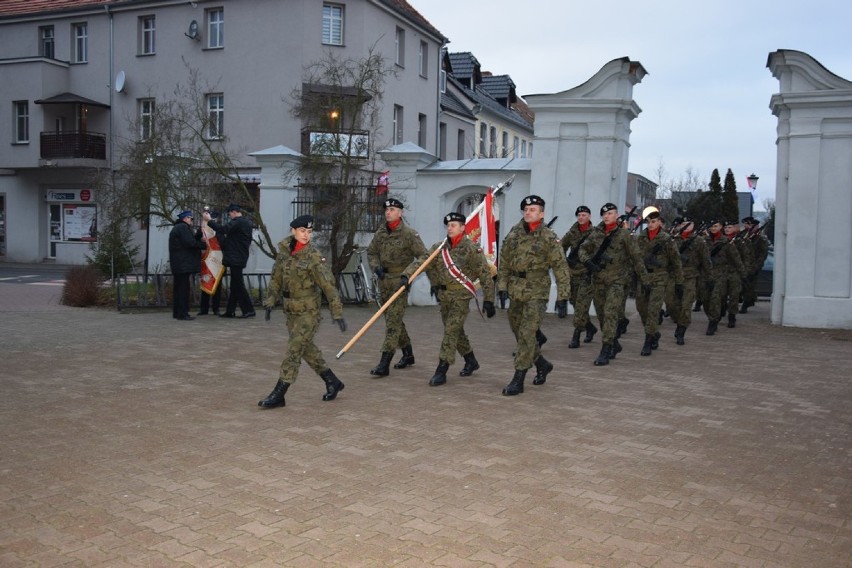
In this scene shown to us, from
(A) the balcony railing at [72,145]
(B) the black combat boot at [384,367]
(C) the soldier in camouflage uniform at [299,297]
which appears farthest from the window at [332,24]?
(C) the soldier in camouflage uniform at [299,297]

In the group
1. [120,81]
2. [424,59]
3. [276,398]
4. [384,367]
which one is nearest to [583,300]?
[384,367]

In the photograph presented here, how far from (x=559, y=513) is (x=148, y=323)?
10.5m

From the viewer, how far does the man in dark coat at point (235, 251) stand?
14883 mm

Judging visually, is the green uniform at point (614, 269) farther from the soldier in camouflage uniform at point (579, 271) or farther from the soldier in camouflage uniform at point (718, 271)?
the soldier in camouflage uniform at point (718, 271)

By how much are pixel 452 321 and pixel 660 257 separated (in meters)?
4.38

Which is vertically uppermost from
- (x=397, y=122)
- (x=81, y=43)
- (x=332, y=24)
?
(x=332, y=24)

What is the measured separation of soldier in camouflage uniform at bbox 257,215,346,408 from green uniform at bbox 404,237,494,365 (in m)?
1.71

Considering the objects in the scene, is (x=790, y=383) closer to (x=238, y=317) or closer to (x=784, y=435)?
(x=784, y=435)

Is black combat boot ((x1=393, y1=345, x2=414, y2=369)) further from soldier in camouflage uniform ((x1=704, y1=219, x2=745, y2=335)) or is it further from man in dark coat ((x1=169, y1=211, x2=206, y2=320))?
soldier in camouflage uniform ((x1=704, y1=219, x2=745, y2=335))

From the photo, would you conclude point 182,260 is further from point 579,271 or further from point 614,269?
point 614,269

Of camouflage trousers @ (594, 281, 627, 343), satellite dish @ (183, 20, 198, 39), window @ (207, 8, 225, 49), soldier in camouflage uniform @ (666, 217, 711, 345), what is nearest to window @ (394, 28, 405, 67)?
window @ (207, 8, 225, 49)

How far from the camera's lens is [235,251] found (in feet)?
49.1

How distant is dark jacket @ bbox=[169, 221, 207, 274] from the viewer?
14438mm

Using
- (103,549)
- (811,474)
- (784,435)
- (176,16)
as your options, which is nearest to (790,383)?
(784,435)
